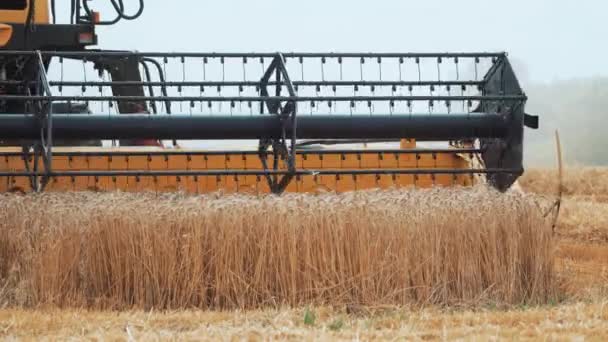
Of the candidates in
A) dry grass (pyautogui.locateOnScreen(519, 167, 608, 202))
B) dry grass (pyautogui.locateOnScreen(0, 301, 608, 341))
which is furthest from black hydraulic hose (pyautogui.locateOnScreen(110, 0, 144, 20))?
dry grass (pyautogui.locateOnScreen(519, 167, 608, 202))

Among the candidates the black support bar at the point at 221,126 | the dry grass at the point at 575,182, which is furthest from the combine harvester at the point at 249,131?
the dry grass at the point at 575,182

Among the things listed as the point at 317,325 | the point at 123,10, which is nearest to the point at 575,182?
the point at 123,10

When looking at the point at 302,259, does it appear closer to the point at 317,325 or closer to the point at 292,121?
the point at 317,325

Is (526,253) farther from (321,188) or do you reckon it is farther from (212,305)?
(321,188)

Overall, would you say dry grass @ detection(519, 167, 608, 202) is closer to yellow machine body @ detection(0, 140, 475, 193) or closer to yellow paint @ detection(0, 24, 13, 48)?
yellow machine body @ detection(0, 140, 475, 193)

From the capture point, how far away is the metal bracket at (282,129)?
748 centimetres

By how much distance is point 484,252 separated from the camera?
21.3ft

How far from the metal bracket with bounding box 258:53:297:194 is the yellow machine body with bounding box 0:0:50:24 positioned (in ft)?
8.94

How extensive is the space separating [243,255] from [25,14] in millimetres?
4673

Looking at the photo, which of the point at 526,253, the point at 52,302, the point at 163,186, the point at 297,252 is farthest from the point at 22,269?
the point at 526,253

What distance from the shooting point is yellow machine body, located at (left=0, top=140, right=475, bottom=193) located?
848cm

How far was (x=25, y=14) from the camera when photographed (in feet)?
32.5

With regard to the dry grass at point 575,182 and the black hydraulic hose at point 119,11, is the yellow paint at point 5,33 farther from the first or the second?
the dry grass at point 575,182

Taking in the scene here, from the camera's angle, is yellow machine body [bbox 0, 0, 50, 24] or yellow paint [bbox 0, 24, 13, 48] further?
yellow machine body [bbox 0, 0, 50, 24]
